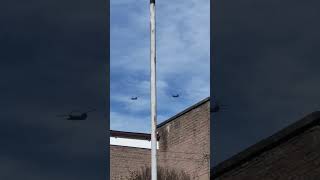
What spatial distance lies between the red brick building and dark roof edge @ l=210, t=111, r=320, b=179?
41.4 ft

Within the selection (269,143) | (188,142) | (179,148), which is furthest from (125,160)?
(269,143)

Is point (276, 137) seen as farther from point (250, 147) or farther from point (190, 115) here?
point (190, 115)

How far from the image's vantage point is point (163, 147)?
121 feet

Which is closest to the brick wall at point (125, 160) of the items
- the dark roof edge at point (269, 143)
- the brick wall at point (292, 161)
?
the dark roof edge at point (269, 143)

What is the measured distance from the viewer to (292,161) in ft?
65.4

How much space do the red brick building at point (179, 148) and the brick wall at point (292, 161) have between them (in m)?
13.7

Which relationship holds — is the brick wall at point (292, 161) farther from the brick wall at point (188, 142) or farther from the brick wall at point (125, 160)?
the brick wall at point (125, 160)

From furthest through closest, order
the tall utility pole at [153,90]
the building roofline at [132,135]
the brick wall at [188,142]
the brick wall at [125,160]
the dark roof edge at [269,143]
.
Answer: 1. the building roofline at [132,135]
2. the brick wall at [125,160]
3. the brick wall at [188,142]
4. the dark roof edge at [269,143]
5. the tall utility pole at [153,90]

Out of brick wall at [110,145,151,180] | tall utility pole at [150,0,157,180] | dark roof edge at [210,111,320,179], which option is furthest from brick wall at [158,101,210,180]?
tall utility pole at [150,0,157,180]

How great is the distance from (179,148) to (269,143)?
1654 cm

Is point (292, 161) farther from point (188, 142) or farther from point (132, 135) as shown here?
point (132, 135)

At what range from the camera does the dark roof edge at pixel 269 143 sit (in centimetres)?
1944

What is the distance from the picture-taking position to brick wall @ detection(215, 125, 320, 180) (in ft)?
63.9

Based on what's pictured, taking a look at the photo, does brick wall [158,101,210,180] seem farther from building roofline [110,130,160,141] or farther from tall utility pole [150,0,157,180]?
tall utility pole [150,0,157,180]
